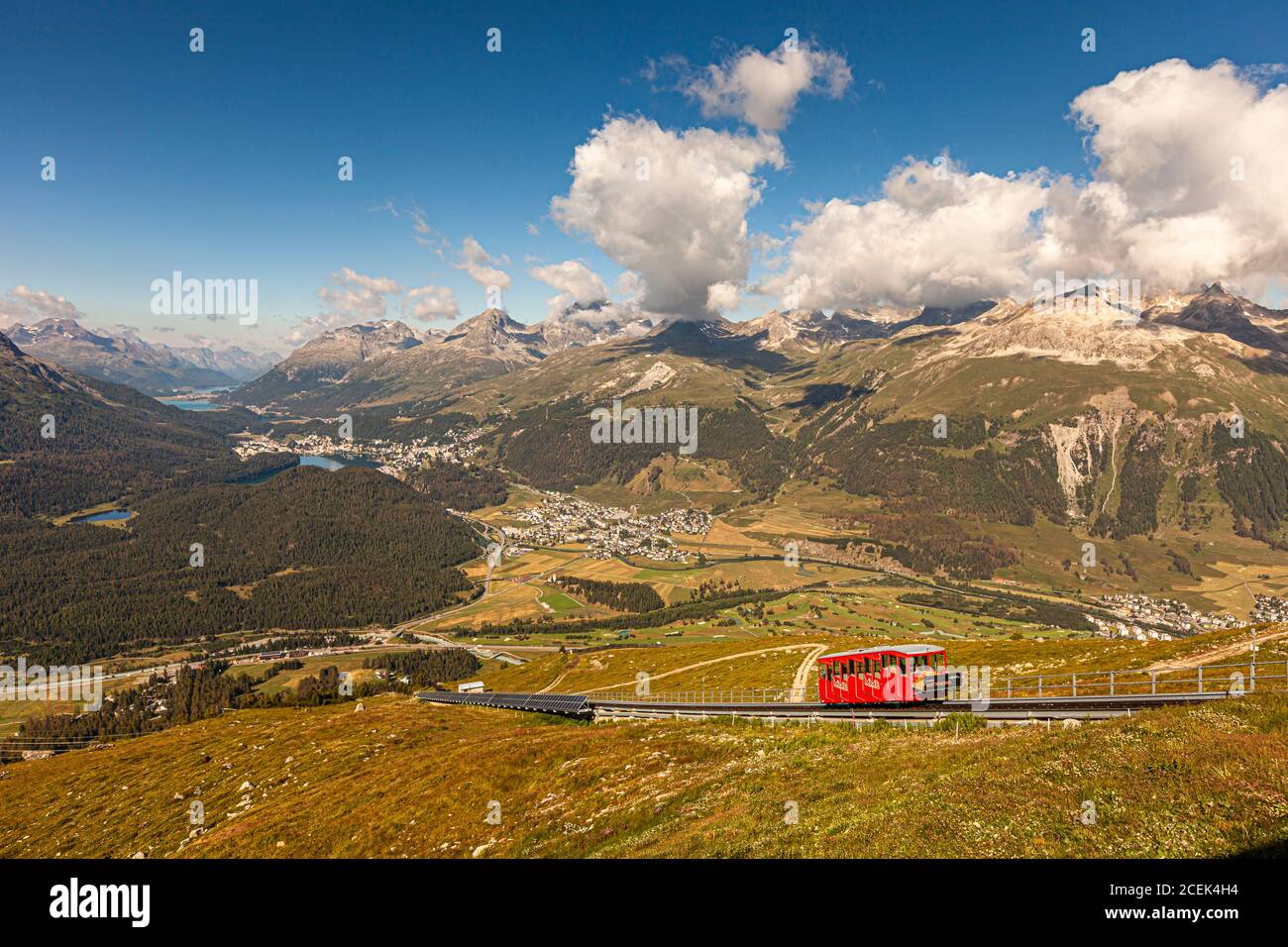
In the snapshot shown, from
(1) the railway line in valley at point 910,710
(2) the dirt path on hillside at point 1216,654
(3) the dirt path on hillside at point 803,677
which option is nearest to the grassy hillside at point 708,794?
(1) the railway line in valley at point 910,710

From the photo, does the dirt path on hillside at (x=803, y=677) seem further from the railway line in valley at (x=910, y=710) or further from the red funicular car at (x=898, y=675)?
the red funicular car at (x=898, y=675)

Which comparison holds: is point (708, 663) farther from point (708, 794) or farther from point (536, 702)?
point (708, 794)

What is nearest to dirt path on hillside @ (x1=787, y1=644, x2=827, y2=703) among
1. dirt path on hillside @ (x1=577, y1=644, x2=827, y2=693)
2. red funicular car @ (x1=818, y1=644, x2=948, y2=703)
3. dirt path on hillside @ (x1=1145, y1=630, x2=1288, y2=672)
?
dirt path on hillside @ (x1=577, y1=644, x2=827, y2=693)

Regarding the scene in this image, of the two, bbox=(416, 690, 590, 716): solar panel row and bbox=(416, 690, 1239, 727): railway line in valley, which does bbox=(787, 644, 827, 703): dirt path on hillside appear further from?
bbox=(416, 690, 590, 716): solar panel row
